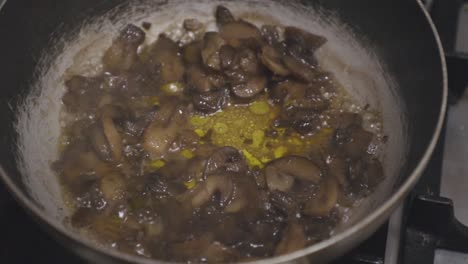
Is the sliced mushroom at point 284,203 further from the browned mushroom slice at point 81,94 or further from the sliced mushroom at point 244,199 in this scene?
the browned mushroom slice at point 81,94

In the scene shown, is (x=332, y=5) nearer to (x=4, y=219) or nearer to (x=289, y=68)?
(x=289, y=68)

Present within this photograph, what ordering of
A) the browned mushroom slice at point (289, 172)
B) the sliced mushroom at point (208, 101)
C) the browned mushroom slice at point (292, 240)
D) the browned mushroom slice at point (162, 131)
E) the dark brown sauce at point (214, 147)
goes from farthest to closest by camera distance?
the sliced mushroom at point (208, 101)
the browned mushroom slice at point (162, 131)
the browned mushroom slice at point (289, 172)
the dark brown sauce at point (214, 147)
the browned mushroom slice at point (292, 240)

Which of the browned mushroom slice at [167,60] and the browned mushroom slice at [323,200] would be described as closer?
the browned mushroom slice at [323,200]

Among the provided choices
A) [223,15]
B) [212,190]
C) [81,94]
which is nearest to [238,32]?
[223,15]

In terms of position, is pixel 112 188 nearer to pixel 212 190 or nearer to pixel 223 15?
Answer: pixel 212 190

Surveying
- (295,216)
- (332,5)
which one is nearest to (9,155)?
(295,216)

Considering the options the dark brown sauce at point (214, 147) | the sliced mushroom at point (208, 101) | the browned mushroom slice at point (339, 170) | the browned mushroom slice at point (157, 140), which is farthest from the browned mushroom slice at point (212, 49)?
the browned mushroom slice at point (339, 170)
